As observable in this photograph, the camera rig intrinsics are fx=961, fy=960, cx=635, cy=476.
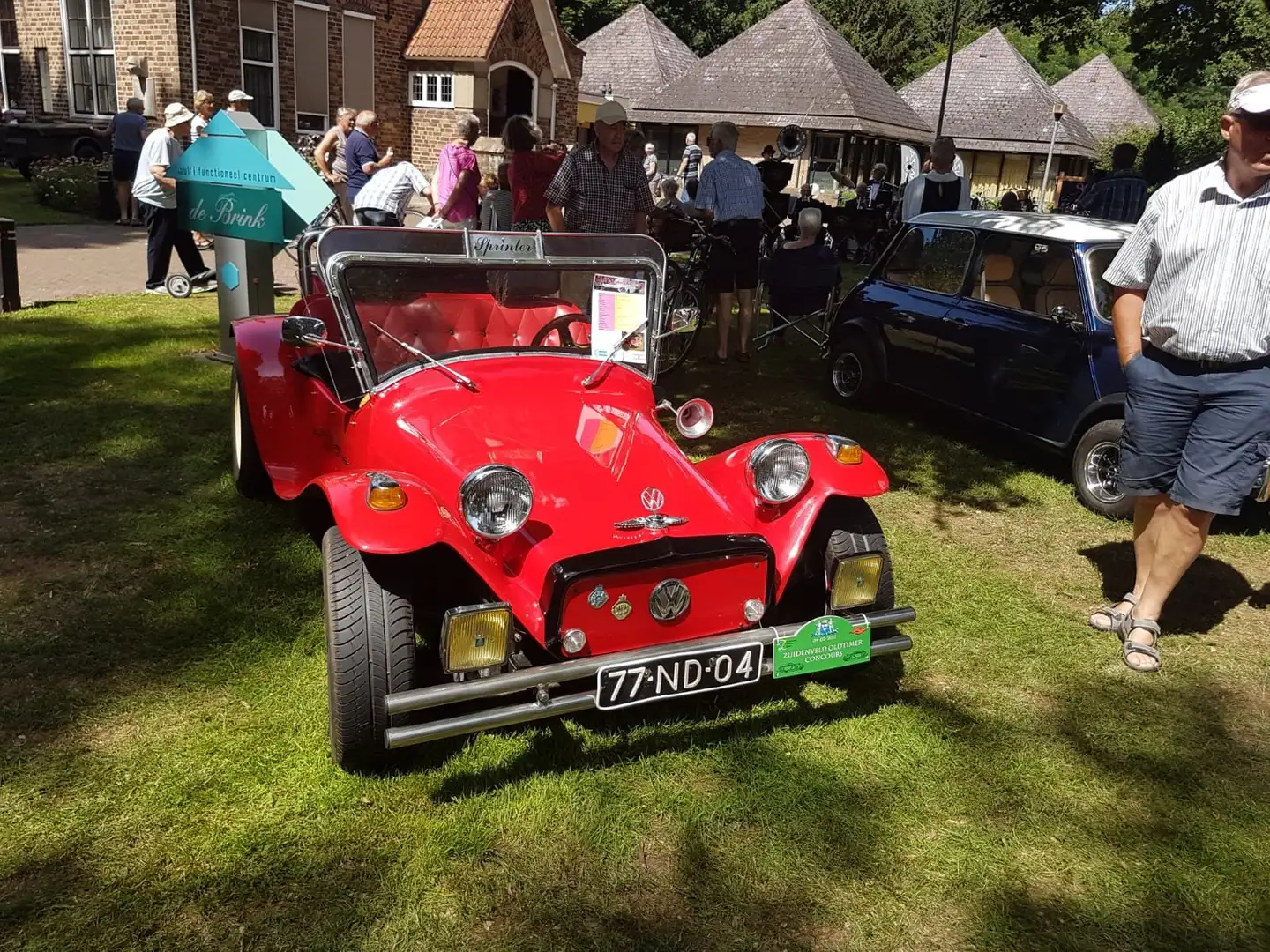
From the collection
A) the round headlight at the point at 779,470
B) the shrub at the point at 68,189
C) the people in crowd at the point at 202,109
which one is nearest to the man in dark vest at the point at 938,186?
the round headlight at the point at 779,470

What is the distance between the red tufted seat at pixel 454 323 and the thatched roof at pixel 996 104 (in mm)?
36735

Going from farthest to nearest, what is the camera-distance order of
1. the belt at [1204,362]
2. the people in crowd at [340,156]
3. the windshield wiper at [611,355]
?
the people in crowd at [340,156] < the windshield wiper at [611,355] < the belt at [1204,362]

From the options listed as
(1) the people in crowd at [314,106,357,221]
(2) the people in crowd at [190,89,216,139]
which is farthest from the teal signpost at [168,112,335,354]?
(2) the people in crowd at [190,89,216,139]

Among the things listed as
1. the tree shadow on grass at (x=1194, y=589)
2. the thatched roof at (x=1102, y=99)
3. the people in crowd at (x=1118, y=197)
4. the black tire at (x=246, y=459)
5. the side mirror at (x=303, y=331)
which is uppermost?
the thatched roof at (x=1102, y=99)

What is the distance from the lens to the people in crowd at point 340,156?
11070 millimetres

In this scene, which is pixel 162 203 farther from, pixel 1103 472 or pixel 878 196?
pixel 878 196

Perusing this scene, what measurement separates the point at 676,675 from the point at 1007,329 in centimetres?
430

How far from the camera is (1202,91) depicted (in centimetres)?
4888

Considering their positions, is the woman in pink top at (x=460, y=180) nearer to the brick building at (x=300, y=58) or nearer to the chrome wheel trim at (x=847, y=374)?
the chrome wheel trim at (x=847, y=374)

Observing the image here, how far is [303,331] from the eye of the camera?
3574 millimetres

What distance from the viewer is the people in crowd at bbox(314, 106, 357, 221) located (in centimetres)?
1107

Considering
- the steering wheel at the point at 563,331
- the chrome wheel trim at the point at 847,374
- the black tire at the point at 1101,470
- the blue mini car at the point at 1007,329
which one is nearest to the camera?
the steering wheel at the point at 563,331

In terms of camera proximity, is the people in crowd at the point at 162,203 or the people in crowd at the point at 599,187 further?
the people in crowd at the point at 162,203

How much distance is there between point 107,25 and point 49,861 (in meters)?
20.9
